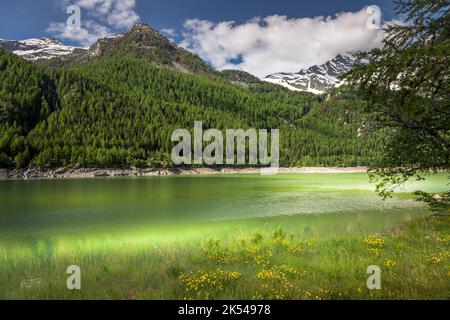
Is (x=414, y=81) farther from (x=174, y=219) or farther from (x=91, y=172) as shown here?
(x=91, y=172)

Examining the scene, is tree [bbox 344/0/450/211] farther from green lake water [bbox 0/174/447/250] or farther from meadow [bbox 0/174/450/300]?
green lake water [bbox 0/174/447/250]

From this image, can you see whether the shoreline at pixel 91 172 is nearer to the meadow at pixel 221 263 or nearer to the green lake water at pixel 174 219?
the green lake water at pixel 174 219

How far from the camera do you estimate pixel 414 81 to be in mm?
8891

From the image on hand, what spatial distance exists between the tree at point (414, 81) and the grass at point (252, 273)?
13.3ft

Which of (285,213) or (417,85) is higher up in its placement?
(417,85)

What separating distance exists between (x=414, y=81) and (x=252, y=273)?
331 inches

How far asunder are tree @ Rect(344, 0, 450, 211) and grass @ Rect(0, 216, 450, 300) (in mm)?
4062

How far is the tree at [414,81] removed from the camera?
8391 mm

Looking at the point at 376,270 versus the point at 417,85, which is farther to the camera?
the point at 376,270

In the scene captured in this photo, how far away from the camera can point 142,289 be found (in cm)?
1146

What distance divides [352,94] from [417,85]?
11.7ft

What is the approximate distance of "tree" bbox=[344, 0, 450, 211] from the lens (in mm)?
8391
